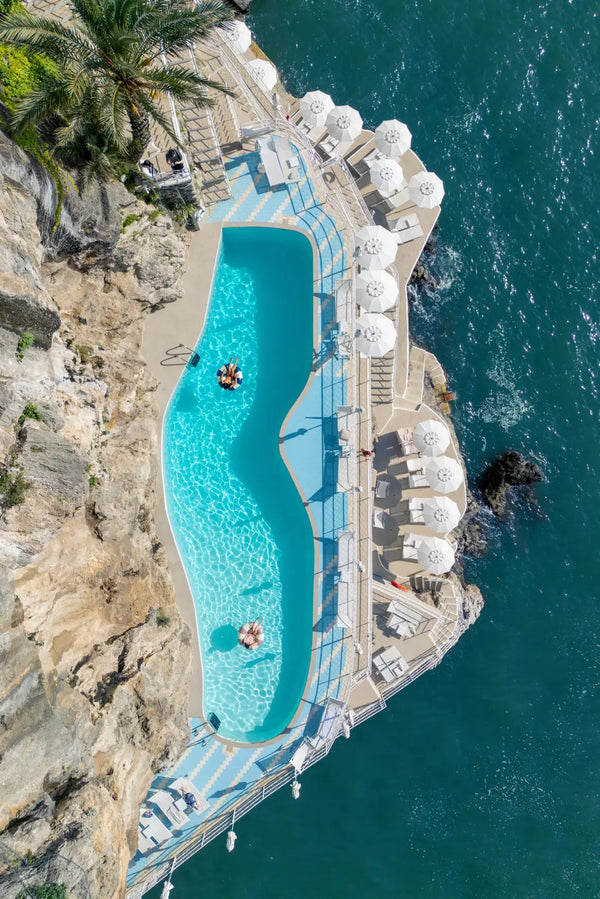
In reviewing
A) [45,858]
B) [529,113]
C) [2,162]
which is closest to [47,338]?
[2,162]

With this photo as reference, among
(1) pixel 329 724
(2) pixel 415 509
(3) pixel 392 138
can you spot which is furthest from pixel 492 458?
(3) pixel 392 138

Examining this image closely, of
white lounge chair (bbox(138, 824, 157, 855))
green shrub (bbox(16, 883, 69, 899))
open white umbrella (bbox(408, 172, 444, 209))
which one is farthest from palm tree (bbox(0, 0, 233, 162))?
white lounge chair (bbox(138, 824, 157, 855))

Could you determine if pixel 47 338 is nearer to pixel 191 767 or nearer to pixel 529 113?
pixel 191 767

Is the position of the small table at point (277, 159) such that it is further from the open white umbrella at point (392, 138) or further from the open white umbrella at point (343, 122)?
the open white umbrella at point (392, 138)

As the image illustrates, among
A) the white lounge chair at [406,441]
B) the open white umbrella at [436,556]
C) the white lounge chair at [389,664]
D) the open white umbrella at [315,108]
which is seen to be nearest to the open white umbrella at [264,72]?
the open white umbrella at [315,108]

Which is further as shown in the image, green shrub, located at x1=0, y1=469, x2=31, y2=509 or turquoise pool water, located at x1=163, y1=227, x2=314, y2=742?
turquoise pool water, located at x1=163, y1=227, x2=314, y2=742

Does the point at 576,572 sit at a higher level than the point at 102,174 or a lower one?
lower

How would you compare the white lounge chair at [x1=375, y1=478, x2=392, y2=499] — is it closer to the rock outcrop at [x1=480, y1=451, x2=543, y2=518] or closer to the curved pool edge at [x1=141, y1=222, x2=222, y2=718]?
the rock outcrop at [x1=480, y1=451, x2=543, y2=518]
